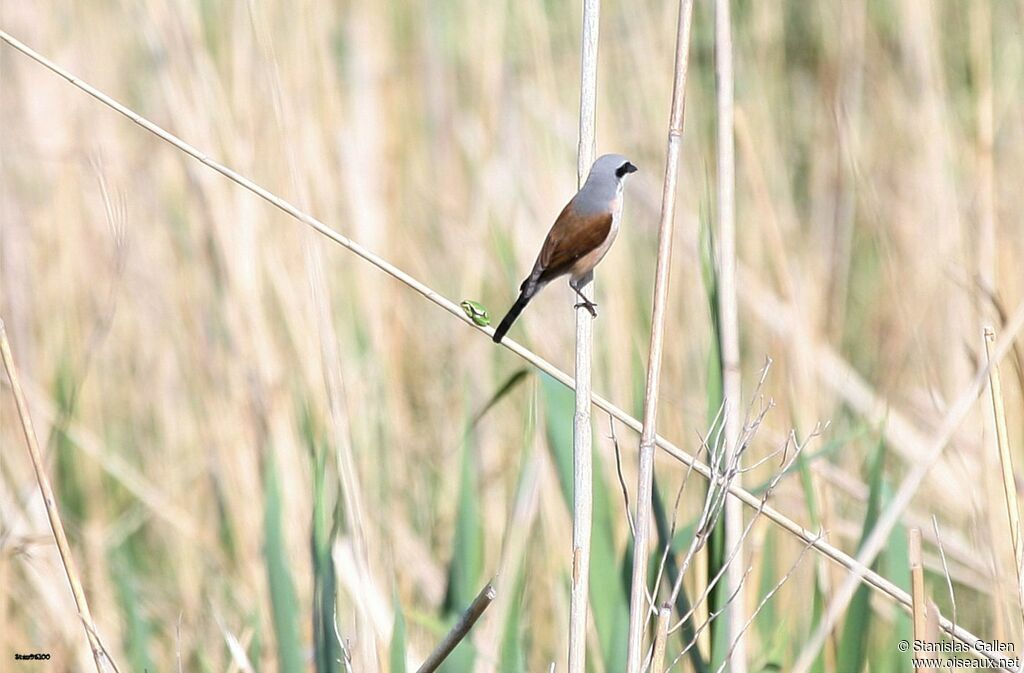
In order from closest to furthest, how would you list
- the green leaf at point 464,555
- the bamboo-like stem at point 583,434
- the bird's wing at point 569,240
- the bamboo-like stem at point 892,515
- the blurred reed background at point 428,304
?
the bamboo-like stem at point 583,434 < the bamboo-like stem at point 892,515 < the bird's wing at point 569,240 < the green leaf at point 464,555 < the blurred reed background at point 428,304

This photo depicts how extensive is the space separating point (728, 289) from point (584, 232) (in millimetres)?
195

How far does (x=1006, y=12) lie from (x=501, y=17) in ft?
4.42

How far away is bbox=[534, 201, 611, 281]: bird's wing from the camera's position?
4.59 ft

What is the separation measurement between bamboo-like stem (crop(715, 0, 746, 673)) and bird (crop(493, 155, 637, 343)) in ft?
0.38

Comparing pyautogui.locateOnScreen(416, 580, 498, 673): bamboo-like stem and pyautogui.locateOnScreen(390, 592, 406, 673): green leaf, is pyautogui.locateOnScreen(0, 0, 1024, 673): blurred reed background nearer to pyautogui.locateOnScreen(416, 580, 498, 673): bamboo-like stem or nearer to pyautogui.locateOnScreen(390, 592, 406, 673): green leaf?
pyautogui.locateOnScreen(390, 592, 406, 673): green leaf

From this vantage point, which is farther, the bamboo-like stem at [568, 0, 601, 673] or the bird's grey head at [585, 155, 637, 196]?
the bird's grey head at [585, 155, 637, 196]

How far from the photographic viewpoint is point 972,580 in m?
1.93

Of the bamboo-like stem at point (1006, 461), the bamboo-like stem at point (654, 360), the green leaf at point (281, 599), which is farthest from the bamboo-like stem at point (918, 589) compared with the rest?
the green leaf at point (281, 599)

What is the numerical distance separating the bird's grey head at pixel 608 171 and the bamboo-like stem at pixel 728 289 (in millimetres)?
116

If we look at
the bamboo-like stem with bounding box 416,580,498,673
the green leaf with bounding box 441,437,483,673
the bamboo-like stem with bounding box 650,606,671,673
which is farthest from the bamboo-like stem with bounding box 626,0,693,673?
the green leaf with bounding box 441,437,483,673

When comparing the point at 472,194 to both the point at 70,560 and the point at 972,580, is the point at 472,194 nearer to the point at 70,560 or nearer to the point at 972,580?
the point at 972,580

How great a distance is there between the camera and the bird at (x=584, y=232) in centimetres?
135

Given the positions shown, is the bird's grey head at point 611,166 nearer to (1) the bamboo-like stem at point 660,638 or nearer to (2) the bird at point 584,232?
(2) the bird at point 584,232

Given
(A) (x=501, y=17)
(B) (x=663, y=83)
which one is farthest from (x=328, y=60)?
(B) (x=663, y=83)
